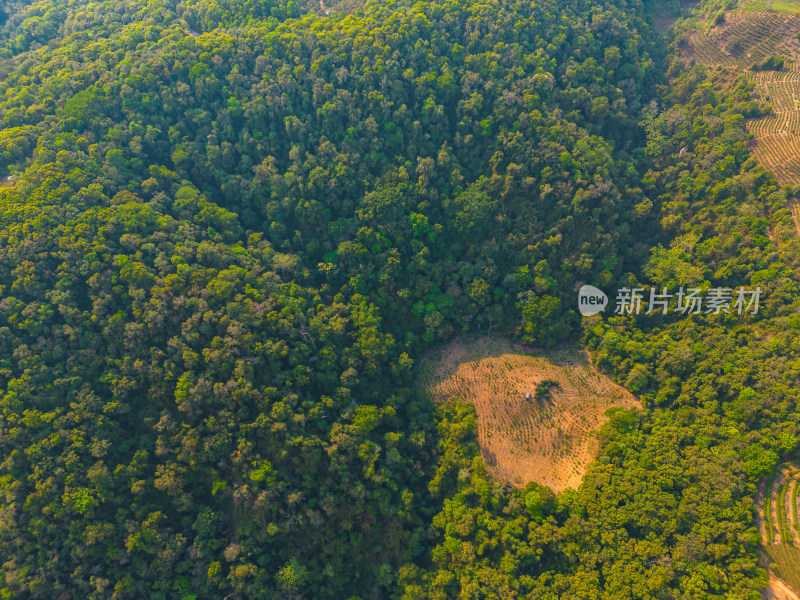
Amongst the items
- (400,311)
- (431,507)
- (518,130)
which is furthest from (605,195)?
(431,507)

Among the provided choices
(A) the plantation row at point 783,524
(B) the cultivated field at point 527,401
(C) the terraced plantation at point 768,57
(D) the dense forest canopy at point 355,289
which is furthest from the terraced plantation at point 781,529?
(C) the terraced plantation at point 768,57

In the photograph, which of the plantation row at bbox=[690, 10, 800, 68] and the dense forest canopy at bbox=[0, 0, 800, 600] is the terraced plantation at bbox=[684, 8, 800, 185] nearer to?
the plantation row at bbox=[690, 10, 800, 68]

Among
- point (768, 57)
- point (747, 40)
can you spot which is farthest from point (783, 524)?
point (747, 40)

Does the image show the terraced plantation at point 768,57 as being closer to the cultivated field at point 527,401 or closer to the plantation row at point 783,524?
the cultivated field at point 527,401

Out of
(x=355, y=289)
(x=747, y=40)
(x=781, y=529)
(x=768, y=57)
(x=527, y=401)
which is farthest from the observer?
(x=747, y=40)

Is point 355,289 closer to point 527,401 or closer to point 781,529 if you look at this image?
point 527,401

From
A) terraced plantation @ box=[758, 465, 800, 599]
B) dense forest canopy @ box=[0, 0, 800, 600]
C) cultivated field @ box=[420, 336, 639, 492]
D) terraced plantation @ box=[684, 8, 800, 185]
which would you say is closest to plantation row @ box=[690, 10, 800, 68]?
terraced plantation @ box=[684, 8, 800, 185]
